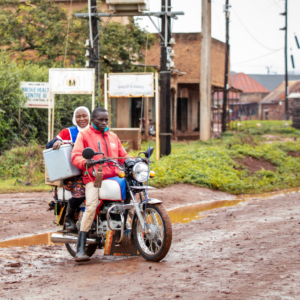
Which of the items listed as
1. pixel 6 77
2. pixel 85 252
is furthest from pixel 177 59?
pixel 85 252

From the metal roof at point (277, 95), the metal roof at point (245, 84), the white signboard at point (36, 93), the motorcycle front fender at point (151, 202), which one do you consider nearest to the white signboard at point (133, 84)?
the white signboard at point (36, 93)

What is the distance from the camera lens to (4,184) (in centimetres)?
1130

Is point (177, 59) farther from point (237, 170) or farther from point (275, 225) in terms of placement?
point (275, 225)

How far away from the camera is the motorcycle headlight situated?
5.12 metres

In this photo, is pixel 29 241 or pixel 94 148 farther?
pixel 29 241

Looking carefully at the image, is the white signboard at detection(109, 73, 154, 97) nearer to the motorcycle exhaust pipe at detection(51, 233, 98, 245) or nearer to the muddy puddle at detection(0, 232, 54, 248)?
the muddy puddle at detection(0, 232, 54, 248)

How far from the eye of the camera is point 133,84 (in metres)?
13.6

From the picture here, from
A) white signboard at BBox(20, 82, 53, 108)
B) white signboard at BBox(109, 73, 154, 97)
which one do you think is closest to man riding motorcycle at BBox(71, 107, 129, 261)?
white signboard at BBox(109, 73, 154, 97)

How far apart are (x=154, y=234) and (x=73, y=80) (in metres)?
8.73

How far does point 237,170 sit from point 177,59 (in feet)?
57.8

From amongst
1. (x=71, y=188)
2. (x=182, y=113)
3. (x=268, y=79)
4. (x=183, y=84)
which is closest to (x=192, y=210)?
(x=71, y=188)

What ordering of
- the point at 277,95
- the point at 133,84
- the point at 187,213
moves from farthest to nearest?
the point at 277,95 → the point at 133,84 → the point at 187,213

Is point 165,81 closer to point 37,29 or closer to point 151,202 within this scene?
point 37,29

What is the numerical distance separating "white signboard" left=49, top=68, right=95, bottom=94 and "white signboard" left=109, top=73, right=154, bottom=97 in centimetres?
89
